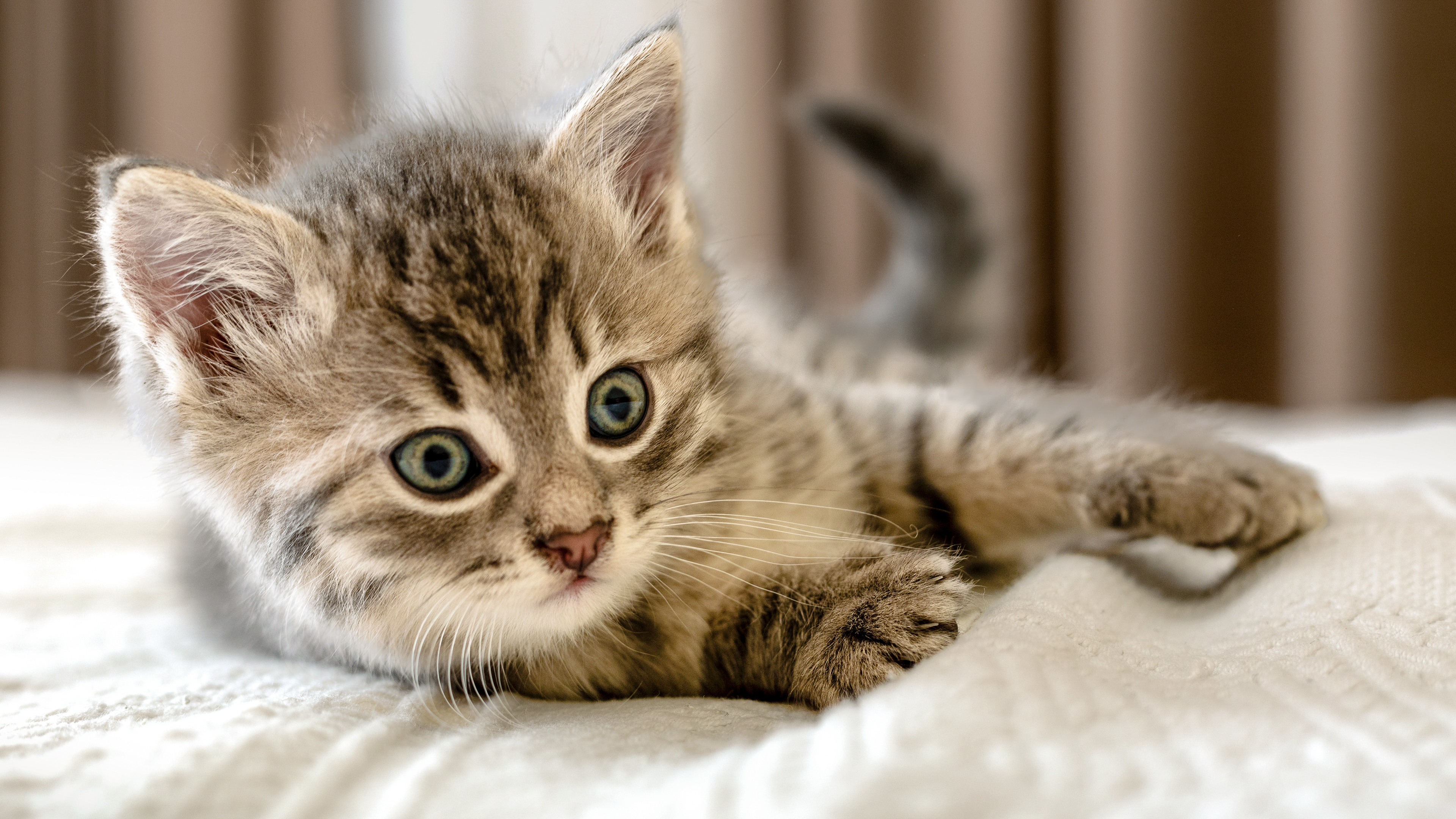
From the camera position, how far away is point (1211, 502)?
94 cm

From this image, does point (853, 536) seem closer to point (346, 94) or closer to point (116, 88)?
point (346, 94)

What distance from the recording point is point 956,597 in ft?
2.78

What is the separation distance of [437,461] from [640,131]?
1.40ft

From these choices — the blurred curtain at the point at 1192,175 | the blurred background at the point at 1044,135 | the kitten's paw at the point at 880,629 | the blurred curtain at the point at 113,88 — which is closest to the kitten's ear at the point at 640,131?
the kitten's paw at the point at 880,629

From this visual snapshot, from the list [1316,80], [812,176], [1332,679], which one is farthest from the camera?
[812,176]

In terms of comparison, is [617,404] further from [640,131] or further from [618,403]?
[640,131]

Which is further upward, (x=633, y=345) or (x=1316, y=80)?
(x=1316, y=80)

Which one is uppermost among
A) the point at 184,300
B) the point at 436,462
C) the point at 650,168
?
the point at 650,168

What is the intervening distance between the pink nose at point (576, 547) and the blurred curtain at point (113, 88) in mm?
2969

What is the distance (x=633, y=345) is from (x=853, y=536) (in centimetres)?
29

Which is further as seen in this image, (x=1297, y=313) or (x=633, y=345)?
(x=1297, y=313)

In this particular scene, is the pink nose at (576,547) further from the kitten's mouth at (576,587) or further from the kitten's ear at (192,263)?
the kitten's ear at (192,263)

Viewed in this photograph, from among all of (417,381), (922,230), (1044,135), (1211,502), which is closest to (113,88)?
(922,230)

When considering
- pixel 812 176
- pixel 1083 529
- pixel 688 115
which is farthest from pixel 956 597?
pixel 812 176
